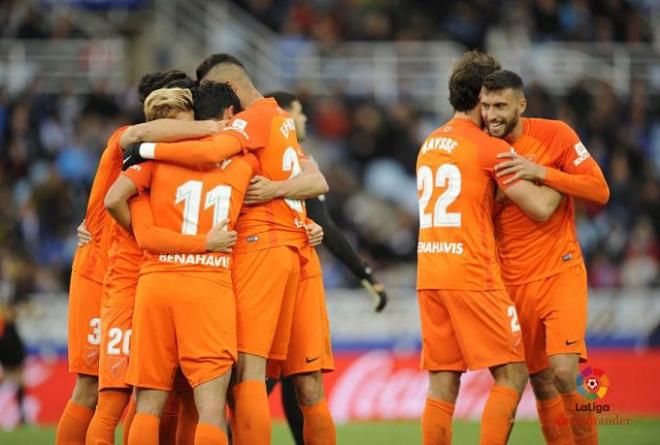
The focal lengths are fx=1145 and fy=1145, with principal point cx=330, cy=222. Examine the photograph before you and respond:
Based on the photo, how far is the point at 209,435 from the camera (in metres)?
6.42

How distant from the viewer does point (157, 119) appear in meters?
7.01

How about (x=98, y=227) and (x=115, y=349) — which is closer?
(x=115, y=349)

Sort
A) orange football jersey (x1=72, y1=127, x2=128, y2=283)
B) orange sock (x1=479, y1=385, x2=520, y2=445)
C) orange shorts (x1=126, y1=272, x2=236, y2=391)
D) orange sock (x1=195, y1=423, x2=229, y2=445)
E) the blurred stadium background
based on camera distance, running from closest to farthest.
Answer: orange sock (x1=195, y1=423, x2=229, y2=445), orange shorts (x1=126, y1=272, x2=236, y2=391), orange sock (x1=479, y1=385, x2=520, y2=445), orange football jersey (x1=72, y1=127, x2=128, y2=283), the blurred stadium background

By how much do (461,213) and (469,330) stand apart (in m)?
0.74

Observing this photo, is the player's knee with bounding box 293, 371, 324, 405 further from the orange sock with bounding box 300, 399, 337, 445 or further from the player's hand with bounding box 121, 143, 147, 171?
the player's hand with bounding box 121, 143, 147, 171

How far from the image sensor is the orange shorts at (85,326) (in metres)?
7.45

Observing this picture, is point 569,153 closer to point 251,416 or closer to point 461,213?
point 461,213

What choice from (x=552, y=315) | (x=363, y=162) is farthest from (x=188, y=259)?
(x=363, y=162)

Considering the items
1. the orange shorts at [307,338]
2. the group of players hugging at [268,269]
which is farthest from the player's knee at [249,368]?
the orange shorts at [307,338]

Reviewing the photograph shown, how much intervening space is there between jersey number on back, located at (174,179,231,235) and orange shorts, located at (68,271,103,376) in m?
1.16

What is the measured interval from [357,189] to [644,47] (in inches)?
251

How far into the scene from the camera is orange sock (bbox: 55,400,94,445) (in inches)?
289

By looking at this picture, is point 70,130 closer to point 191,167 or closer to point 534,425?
point 534,425

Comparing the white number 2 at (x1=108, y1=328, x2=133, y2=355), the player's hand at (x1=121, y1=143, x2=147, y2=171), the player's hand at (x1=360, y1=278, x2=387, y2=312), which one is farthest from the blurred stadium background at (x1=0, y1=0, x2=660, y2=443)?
the player's hand at (x1=121, y1=143, x2=147, y2=171)
